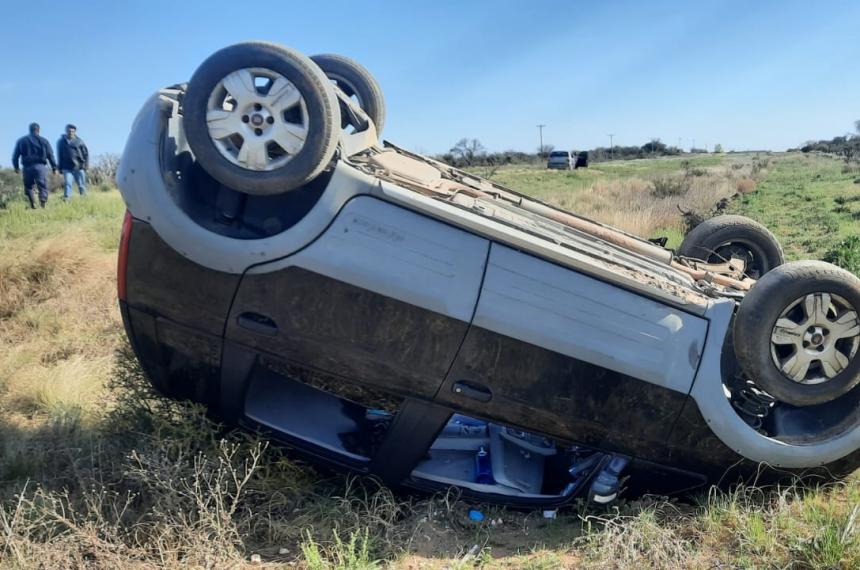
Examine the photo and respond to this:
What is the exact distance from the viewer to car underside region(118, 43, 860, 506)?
2.95 meters

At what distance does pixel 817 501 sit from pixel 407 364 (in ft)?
6.95

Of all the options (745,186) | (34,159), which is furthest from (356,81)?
(745,186)

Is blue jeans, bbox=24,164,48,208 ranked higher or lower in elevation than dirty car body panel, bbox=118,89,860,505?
lower

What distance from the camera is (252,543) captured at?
318 centimetres

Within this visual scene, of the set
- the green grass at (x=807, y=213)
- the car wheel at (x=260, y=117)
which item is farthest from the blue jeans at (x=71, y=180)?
the green grass at (x=807, y=213)

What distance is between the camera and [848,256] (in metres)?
8.38

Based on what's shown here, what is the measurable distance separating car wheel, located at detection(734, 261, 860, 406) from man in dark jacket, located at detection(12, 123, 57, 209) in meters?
13.0

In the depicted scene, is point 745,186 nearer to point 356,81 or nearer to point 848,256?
point 848,256

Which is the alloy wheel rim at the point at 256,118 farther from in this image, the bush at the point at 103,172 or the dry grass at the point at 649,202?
the bush at the point at 103,172

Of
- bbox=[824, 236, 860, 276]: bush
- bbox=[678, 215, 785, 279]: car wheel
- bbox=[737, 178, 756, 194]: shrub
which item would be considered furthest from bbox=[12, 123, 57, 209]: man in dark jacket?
bbox=[737, 178, 756, 194]: shrub

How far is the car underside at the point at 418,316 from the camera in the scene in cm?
295

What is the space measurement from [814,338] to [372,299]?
6.67ft

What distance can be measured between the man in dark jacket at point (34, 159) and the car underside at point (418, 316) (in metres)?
11.4

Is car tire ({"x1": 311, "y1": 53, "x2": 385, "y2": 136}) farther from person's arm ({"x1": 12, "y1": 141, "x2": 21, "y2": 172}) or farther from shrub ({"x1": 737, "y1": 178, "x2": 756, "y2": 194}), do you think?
shrub ({"x1": 737, "y1": 178, "x2": 756, "y2": 194})
